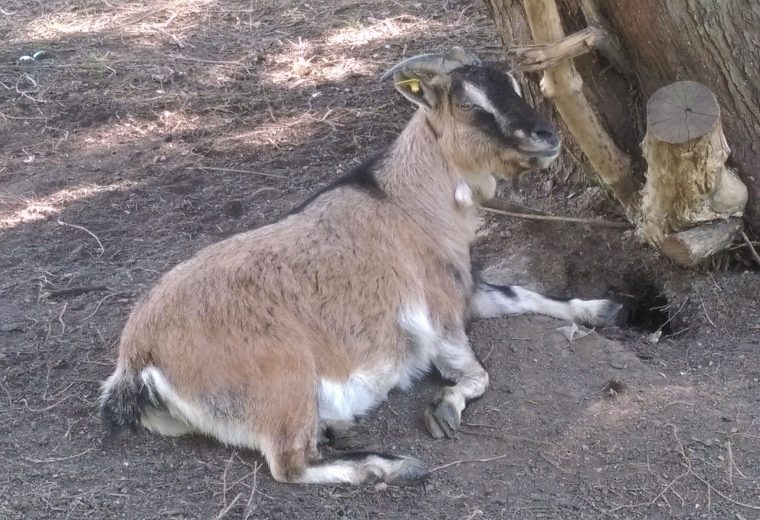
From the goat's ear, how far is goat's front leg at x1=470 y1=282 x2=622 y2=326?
0.97m

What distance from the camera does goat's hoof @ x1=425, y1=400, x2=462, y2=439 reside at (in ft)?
12.6

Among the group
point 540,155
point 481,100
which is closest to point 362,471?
point 540,155

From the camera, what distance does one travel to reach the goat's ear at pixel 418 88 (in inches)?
173

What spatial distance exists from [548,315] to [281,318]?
5.14ft

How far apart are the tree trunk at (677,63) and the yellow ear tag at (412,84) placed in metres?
0.90

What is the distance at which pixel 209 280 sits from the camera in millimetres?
3871

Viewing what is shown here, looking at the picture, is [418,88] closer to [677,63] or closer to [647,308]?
[677,63]

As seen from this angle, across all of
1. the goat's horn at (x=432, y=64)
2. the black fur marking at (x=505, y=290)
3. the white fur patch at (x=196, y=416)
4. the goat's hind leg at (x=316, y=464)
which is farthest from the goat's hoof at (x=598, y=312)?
the white fur patch at (x=196, y=416)

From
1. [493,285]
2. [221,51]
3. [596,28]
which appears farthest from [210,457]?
[221,51]

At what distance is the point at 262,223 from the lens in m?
5.79

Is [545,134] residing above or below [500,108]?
below

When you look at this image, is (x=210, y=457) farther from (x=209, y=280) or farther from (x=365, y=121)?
(x=365, y=121)

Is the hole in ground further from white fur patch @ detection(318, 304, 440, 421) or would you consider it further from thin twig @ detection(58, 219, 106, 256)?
thin twig @ detection(58, 219, 106, 256)

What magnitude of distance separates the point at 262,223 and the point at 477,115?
1960 millimetres
